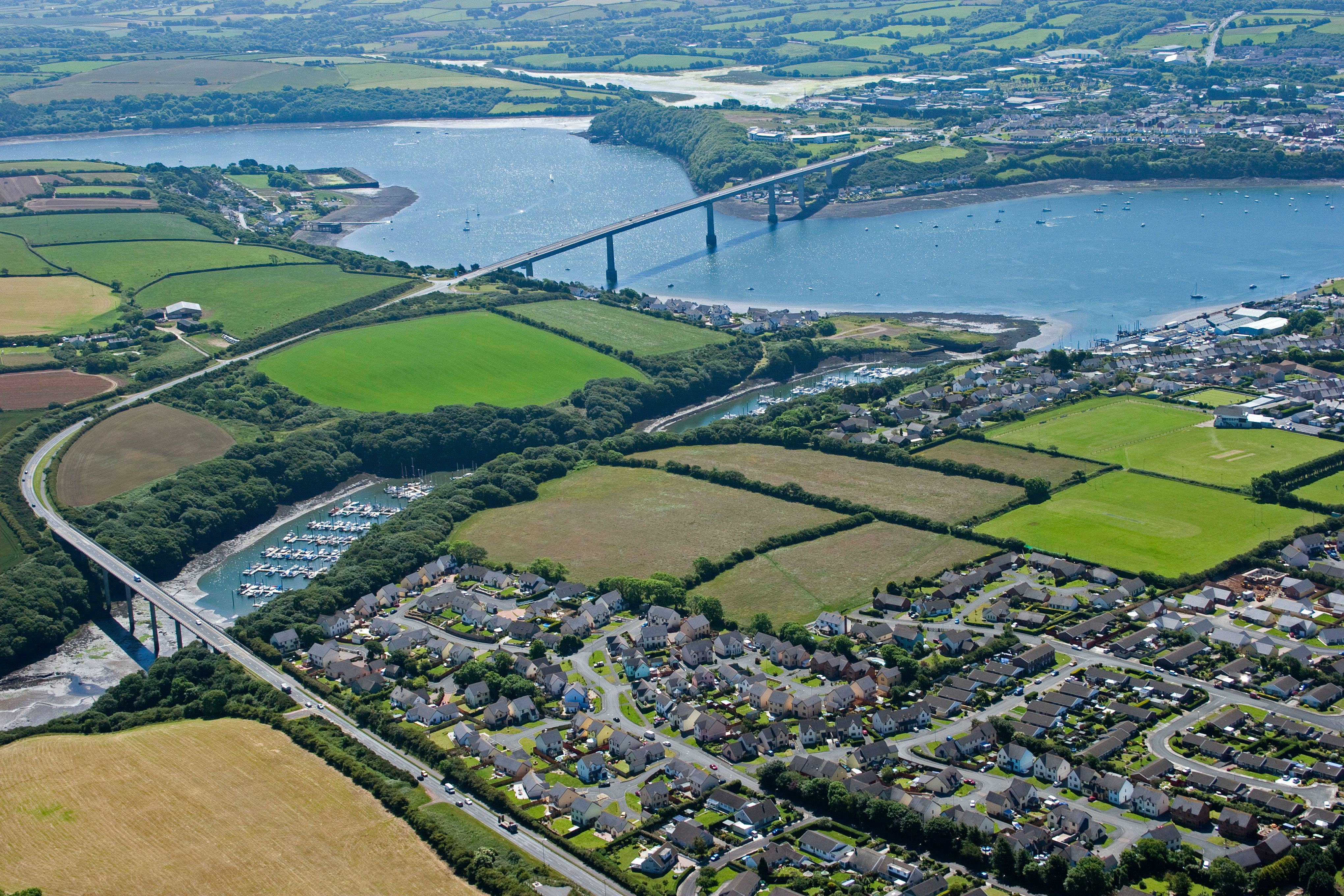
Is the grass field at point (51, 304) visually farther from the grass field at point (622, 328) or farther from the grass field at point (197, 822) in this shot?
the grass field at point (197, 822)

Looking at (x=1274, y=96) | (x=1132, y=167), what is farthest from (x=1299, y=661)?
(x=1274, y=96)

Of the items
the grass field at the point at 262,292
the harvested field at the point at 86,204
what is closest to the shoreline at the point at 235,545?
the grass field at the point at 262,292

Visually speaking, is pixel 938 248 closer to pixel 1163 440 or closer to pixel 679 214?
pixel 679 214

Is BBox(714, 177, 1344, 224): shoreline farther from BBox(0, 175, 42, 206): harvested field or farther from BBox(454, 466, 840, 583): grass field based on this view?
BBox(454, 466, 840, 583): grass field

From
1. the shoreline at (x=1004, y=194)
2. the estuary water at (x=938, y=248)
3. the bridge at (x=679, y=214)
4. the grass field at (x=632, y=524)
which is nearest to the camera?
the grass field at (x=632, y=524)

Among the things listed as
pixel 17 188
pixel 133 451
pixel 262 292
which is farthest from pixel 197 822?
pixel 17 188

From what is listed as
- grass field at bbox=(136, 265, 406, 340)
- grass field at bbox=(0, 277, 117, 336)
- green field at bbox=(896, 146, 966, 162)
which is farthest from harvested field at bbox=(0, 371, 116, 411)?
green field at bbox=(896, 146, 966, 162)

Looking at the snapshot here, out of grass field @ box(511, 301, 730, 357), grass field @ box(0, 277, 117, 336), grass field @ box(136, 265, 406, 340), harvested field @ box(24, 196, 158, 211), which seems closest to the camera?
grass field @ box(511, 301, 730, 357)
